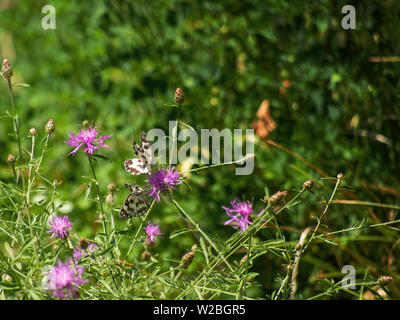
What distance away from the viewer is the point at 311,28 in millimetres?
1650

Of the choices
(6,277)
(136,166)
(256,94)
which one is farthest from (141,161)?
(256,94)

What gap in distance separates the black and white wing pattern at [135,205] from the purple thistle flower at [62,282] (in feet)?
0.40

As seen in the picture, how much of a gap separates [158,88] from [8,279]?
104 cm

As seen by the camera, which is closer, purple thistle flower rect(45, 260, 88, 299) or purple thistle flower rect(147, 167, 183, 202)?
purple thistle flower rect(45, 260, 88, 299)

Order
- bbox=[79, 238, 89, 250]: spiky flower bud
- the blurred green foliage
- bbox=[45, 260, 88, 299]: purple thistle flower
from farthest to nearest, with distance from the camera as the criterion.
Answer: the blurred green foliage
bbox=[79, 238, 89, 250]: spiky flower bud
bbox=[45, 260, 88, 299]: purple thistle flower

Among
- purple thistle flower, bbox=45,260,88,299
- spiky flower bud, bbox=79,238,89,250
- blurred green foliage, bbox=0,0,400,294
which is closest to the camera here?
purple thistle flower, bbox=45,260,88,299

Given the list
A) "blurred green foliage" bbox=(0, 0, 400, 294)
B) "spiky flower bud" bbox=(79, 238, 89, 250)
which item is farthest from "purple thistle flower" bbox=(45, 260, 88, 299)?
"blurred green foliage" bbox=(0, 0, 400, 294)

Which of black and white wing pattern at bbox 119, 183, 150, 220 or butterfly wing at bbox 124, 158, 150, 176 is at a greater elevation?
butterfly wing at bbox 124, 158, 150, 176

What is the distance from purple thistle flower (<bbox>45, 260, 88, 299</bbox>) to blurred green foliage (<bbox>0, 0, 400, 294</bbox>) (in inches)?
28.3

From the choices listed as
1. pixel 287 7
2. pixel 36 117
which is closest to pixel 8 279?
pixel 287 7

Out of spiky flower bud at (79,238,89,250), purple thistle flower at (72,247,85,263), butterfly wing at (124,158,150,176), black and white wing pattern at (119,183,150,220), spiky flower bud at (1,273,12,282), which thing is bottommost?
spiky flower bud at (1,273,12,282)

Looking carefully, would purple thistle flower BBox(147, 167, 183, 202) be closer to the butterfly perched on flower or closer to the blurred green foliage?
the butterfly perched on flower

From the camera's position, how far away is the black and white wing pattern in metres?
0.82
